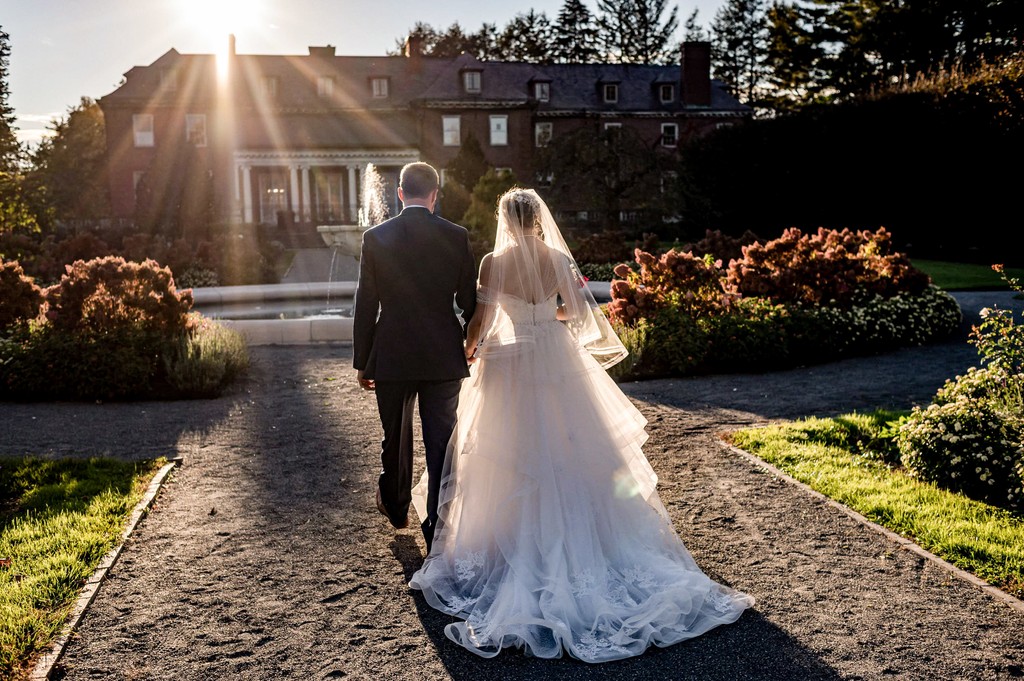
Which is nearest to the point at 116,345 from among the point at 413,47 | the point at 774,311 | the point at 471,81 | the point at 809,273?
the point at 774,311

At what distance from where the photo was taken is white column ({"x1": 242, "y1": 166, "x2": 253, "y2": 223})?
42125mm

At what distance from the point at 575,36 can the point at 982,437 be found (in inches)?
2457

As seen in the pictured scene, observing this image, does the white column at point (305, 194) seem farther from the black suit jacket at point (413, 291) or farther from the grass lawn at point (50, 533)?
the black suit jacket at point (413, 291)

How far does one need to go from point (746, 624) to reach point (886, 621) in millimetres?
639

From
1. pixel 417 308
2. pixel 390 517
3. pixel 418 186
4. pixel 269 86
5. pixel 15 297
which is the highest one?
pixel 269 86

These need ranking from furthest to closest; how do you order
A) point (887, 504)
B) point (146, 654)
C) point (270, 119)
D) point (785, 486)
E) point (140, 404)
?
point (270, 119), point (140, 404), point (785, 486), point (887, 504), point (146, 654)

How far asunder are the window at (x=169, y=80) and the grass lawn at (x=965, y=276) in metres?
35.7

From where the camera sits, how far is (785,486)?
612 centimetres

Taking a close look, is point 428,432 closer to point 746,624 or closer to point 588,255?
point 746,624

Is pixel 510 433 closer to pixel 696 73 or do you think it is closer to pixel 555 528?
pixel 555 528

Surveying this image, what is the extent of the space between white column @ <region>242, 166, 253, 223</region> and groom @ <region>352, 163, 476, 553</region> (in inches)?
1542

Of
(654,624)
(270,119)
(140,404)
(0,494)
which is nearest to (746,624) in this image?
(654,624)

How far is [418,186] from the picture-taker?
4910 millimetres

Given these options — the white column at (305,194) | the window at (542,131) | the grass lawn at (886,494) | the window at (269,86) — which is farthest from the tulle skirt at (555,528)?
the window at (269,86)
